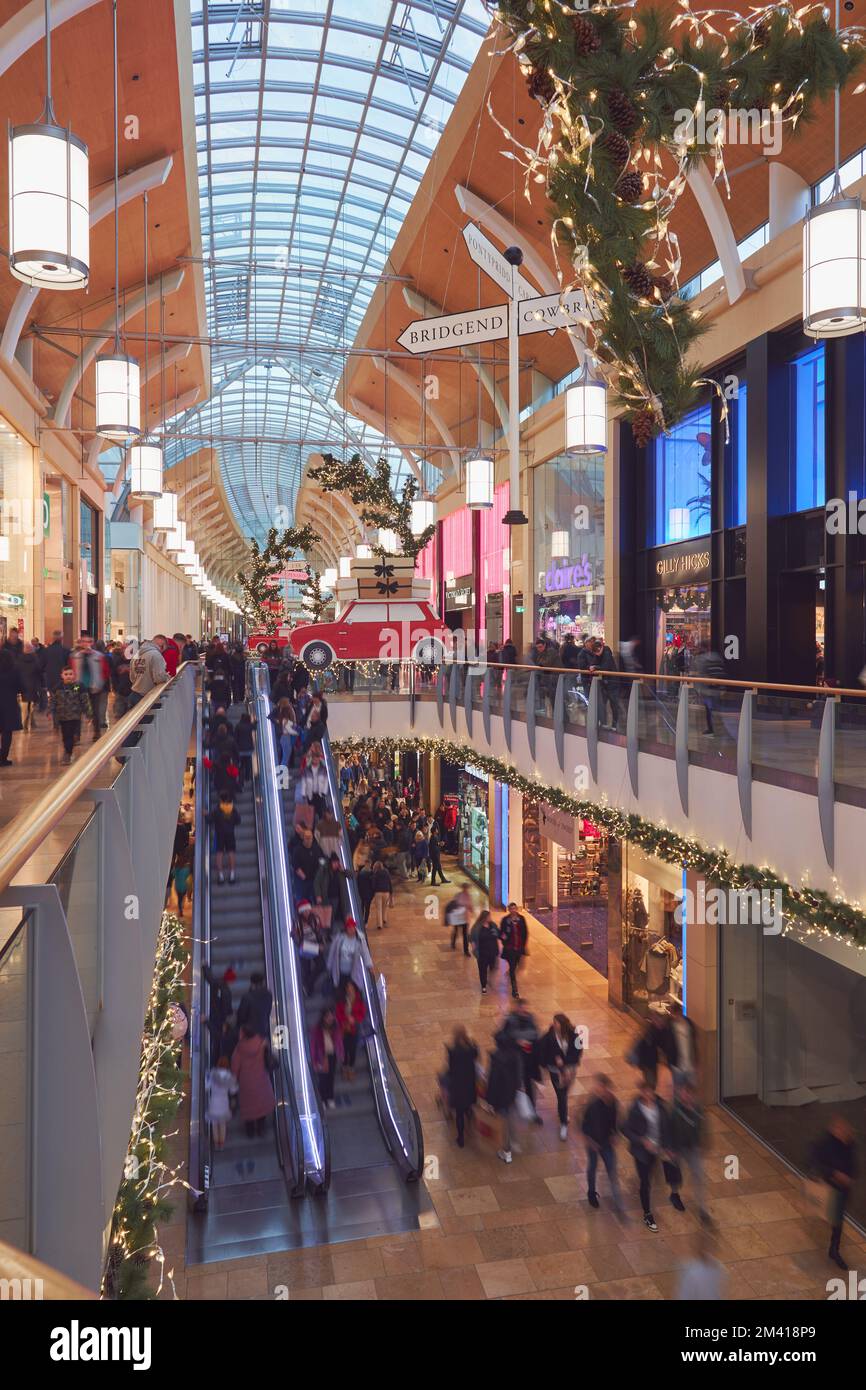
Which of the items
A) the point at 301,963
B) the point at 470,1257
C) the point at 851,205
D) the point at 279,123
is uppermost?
the point at 279,123

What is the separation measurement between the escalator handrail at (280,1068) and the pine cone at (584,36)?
8778 millimetres

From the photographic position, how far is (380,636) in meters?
19.0

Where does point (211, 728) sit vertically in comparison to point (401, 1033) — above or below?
above

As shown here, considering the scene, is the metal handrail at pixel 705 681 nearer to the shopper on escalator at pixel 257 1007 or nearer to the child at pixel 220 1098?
the shopper on escalator at pixel 257 1007

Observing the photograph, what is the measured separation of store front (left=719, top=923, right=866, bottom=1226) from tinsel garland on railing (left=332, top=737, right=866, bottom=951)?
49.8 inches

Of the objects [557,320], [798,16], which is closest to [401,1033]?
[557,320]

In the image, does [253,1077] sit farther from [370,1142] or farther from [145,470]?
[145,470]

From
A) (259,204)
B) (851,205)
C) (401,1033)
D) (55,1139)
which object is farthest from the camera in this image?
(259,204)

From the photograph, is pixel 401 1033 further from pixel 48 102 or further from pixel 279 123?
pixel 279 123

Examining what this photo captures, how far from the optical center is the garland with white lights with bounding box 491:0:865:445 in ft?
8.66

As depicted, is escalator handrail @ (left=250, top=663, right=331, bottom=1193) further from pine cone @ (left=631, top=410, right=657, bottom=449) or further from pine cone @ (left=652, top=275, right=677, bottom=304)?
pine cone @ (left=652, top=275, right=677, bottom=304)

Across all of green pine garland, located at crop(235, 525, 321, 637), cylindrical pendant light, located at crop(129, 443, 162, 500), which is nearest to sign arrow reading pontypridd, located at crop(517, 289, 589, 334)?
cylindrical pendant light, located at crop(129, 443, 162, 500)

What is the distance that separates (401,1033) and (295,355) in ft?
95.3

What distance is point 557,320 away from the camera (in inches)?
209
